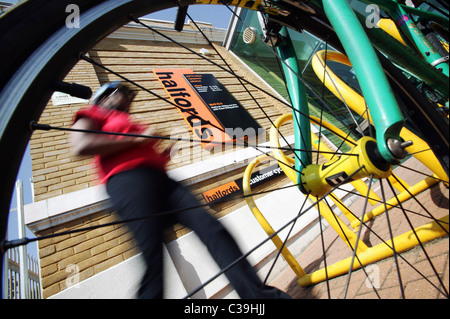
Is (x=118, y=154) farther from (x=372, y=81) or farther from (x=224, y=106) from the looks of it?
(x=224, y=106)

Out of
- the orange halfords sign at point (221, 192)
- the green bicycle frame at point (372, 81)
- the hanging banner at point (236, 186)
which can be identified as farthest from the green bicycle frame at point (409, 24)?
the orange halfords sign at point (221, 192)

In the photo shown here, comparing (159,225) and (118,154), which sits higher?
(118,154)

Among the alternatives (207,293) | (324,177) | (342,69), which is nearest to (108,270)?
(207,293)

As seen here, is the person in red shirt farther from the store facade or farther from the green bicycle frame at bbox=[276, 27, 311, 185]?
the green bicycle frame at bbox=[276, 27, 311, 185]

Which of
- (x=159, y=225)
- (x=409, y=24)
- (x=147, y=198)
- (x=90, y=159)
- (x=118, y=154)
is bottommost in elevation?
(x=159, y=225)

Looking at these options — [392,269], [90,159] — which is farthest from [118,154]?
[90,159]

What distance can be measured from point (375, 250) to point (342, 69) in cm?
554

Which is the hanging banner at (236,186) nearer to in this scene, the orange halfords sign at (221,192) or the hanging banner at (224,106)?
the orange halfords sign at (221,192)

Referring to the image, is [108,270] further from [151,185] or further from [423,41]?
[423,41]

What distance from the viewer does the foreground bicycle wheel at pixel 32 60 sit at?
650mm

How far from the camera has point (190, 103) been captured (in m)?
4.47

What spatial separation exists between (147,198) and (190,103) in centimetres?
372

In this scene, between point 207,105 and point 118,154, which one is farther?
point 207,105

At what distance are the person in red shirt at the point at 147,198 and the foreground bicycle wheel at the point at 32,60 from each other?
1.07 ft
